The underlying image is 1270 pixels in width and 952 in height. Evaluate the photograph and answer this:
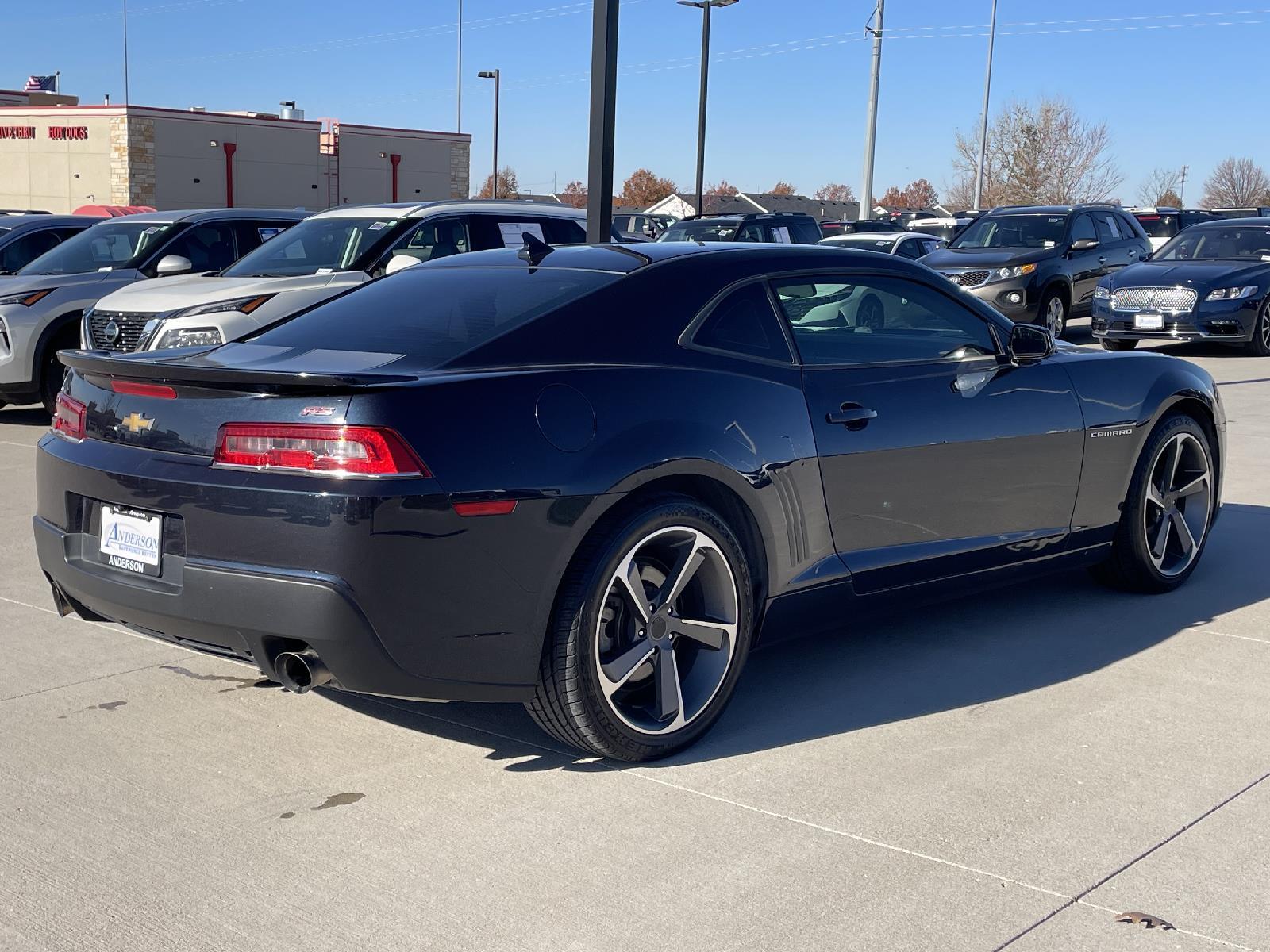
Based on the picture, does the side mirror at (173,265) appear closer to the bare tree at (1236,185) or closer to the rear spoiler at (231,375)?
the rear spoiler at (231,375)

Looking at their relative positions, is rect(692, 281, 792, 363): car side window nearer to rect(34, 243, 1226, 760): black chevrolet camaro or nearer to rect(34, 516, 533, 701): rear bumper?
rect(34, 243, 1226, 760): black chevrolet camaro

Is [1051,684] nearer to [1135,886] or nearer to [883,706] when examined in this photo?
[883,706]

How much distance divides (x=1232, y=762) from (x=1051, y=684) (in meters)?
0.79

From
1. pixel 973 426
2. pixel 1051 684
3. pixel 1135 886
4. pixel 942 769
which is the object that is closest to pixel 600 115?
pixel 973 426

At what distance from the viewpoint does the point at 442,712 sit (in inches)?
184

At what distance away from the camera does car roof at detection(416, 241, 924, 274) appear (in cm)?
476

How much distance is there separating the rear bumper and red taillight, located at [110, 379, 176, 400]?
469mm

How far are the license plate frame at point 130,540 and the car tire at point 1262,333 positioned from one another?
16164 millimetres

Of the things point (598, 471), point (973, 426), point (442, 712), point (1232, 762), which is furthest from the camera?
point (973, 426)

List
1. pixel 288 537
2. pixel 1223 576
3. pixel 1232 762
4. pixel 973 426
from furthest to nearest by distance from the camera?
pixel 1223 576 < pixel 973 426 < pixel 1232 762 < pixel 288 537

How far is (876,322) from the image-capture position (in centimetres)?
525

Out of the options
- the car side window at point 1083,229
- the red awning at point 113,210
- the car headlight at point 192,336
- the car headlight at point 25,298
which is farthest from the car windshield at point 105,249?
the car side window at point 1083,229

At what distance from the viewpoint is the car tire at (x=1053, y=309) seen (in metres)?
18.3

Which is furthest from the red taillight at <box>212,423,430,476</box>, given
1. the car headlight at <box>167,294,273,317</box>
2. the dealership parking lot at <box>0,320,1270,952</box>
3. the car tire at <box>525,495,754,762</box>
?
the car headlight at <box>167,294,273,317</box>
